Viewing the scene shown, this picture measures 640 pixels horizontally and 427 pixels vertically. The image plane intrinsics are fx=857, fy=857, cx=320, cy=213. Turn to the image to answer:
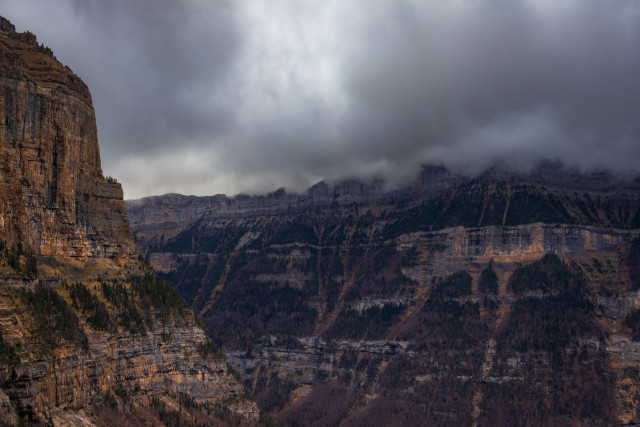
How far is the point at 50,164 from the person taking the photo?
164000mm

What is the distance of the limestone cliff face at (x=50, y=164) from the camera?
6038 inches

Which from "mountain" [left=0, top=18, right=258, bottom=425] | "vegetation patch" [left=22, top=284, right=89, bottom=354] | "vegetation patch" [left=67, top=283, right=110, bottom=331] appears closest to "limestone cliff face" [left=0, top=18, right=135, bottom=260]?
"mountain" [left=0, top=18, right=258, bottom=425]

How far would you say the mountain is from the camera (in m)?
137

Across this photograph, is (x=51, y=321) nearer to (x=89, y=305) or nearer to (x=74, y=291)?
(x=74, y=291)

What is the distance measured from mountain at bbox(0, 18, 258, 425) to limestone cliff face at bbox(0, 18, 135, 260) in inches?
10.0

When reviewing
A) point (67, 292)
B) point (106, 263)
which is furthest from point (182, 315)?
point (67, 292)

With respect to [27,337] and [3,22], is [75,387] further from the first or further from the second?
[3,22]

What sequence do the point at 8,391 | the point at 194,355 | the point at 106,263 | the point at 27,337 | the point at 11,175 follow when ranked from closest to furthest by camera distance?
the point at 8,391 < the point at 27,337 < the point at 11,175 < the point at 106,263 < the point at 194,355

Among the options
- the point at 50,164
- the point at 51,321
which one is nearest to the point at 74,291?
the point at 51,321

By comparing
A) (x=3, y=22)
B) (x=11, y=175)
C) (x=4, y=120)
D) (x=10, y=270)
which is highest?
(x=3, y=22)

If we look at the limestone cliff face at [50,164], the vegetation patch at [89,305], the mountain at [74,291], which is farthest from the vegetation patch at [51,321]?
the limestone cliff face at [50,164]

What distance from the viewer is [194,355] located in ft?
632

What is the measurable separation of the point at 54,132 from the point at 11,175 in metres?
17.4

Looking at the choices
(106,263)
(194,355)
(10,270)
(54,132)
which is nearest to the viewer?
(10,270)
